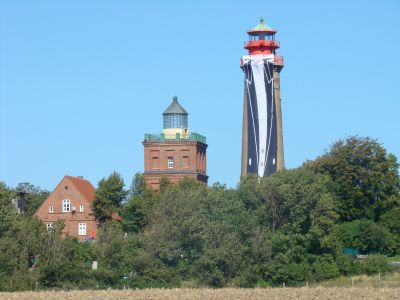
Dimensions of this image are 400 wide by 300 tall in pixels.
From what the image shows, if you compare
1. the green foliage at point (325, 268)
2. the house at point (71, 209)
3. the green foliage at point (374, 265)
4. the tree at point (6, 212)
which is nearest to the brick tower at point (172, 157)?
the house at point (71, 209)

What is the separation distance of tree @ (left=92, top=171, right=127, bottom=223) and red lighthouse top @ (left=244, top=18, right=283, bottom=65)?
17.9 meters

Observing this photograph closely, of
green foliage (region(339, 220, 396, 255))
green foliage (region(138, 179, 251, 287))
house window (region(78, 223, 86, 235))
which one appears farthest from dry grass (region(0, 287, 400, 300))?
house window (region(78, 223, 86, 235))

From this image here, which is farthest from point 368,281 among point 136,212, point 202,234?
point 136,212

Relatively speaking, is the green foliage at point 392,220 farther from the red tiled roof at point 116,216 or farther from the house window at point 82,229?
the house window at point 82,229

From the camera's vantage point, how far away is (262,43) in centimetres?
12888

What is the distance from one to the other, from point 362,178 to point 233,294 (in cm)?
3916

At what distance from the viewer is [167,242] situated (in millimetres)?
96750

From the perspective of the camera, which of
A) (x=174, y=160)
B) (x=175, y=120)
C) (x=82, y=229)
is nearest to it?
(x=82, y=229)

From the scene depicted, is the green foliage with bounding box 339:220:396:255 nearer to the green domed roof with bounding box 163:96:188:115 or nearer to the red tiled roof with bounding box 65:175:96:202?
the red tiled roof with bounding box 65:175:96:202

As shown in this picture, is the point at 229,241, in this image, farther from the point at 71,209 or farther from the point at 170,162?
the point at 170,162

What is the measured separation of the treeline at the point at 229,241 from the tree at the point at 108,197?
729cm

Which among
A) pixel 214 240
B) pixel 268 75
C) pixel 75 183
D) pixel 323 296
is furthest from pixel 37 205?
pixel 323 296

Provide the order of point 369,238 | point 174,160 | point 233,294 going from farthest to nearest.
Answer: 1. point 174,160
2. point 369,238
3. point 233,294

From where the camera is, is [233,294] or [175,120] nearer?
[233,294]
